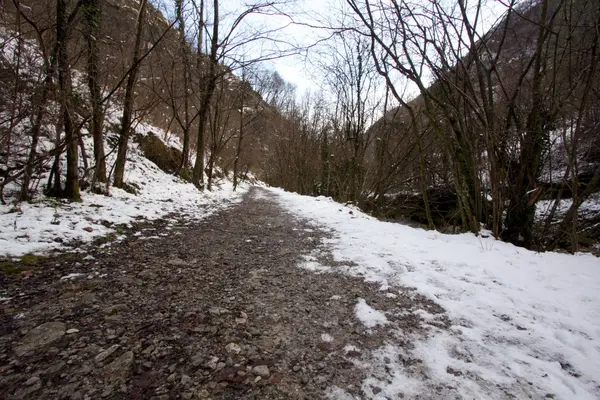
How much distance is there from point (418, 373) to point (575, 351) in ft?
3.81

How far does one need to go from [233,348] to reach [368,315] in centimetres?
116

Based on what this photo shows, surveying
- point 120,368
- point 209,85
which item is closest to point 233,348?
point 120,368

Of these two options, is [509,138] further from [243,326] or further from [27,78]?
[27,78]

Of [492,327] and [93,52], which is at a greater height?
[93,52]

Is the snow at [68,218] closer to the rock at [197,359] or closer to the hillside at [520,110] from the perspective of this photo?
the rock at [197,359]

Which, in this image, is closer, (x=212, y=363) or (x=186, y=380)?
(x=186, y=380)

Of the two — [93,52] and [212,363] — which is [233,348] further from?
[93,52]

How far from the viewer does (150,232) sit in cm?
449

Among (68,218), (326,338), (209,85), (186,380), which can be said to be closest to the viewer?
(186,380)

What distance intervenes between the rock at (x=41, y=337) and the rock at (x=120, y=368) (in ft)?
1.76

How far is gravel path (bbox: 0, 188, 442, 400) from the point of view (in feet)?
4.76

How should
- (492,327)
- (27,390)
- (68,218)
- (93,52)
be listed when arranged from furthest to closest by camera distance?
(93,52), (68,218), (492,327), (27,390)

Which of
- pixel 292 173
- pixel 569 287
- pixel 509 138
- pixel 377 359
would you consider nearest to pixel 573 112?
pixel 509 138

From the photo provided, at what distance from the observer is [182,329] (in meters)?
1.95
